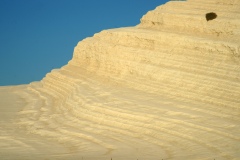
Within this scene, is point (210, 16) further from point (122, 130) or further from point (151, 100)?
point (122, 130)

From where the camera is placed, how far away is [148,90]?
2003 cm

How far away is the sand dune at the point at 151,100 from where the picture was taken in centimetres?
1480

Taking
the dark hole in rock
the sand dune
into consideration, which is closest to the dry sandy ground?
the sand dune

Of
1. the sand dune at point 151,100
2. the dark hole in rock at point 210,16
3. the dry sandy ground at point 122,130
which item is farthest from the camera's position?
the dark hole in rock at point 210,16

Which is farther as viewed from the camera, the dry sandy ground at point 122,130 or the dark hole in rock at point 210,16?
the dark hole in rock at point 210,16

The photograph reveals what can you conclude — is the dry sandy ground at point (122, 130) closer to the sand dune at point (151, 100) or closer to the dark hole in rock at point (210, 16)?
the sand dune at point (151, 100)

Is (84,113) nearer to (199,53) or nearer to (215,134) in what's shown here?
(199,53)

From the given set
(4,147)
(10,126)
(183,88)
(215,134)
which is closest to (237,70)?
(183,88)

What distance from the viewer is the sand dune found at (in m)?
14.8

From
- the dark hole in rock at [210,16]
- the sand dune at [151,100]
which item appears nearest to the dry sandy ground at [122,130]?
the sand dune at [151,100]

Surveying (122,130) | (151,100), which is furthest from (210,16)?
(122,130)

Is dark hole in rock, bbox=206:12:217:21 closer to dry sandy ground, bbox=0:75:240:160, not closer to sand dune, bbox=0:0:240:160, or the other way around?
sand dune, bbox=0:0:240:160

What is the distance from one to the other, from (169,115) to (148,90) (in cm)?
349

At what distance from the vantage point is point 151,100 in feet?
61.4
